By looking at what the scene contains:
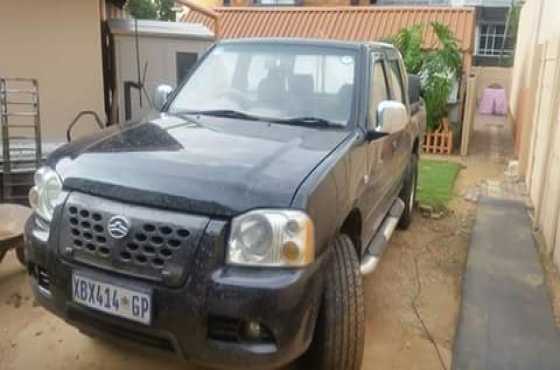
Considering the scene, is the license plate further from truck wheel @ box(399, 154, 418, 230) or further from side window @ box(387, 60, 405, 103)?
truck wheel @ box(399, 154, 418, 230)

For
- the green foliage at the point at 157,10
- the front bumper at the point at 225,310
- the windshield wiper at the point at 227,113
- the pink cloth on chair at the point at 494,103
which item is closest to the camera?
the front bumper at the point at 225,310

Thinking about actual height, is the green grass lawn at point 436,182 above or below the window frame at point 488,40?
below

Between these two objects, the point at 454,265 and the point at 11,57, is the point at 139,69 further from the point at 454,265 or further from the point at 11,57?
the point at 454,265

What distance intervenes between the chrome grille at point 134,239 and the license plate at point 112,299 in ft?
0.28

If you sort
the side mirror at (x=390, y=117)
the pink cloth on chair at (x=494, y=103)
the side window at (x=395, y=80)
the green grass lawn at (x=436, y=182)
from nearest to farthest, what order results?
the side mirror at (x=390, y=117) → the side window at (x=395, y=80) → the green grass lawn at (x=436, y=182) → the pink cloth on chair at (x=494, y=103)

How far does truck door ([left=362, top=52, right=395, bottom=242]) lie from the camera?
3.55 m

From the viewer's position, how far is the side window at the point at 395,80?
4.52 metres

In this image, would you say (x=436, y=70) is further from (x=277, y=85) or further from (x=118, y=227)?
(x=118, y=227)

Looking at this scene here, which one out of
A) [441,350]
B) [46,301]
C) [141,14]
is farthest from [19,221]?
[141,14]

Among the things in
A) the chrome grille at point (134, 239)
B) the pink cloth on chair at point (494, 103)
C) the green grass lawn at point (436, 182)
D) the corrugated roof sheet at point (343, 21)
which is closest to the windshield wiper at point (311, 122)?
the chrome grille at point (134, 239)

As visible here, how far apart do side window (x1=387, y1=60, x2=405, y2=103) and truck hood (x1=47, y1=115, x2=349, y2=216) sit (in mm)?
1488

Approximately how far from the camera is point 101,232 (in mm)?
2371

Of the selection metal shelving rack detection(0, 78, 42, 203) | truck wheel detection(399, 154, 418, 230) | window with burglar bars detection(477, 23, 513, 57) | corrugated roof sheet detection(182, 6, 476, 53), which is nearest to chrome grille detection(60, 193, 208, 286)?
metal shelving rack detection(0, 78, 42, 203)

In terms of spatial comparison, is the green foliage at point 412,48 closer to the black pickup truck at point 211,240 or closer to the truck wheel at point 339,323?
the black pickup truck at point 211,240
